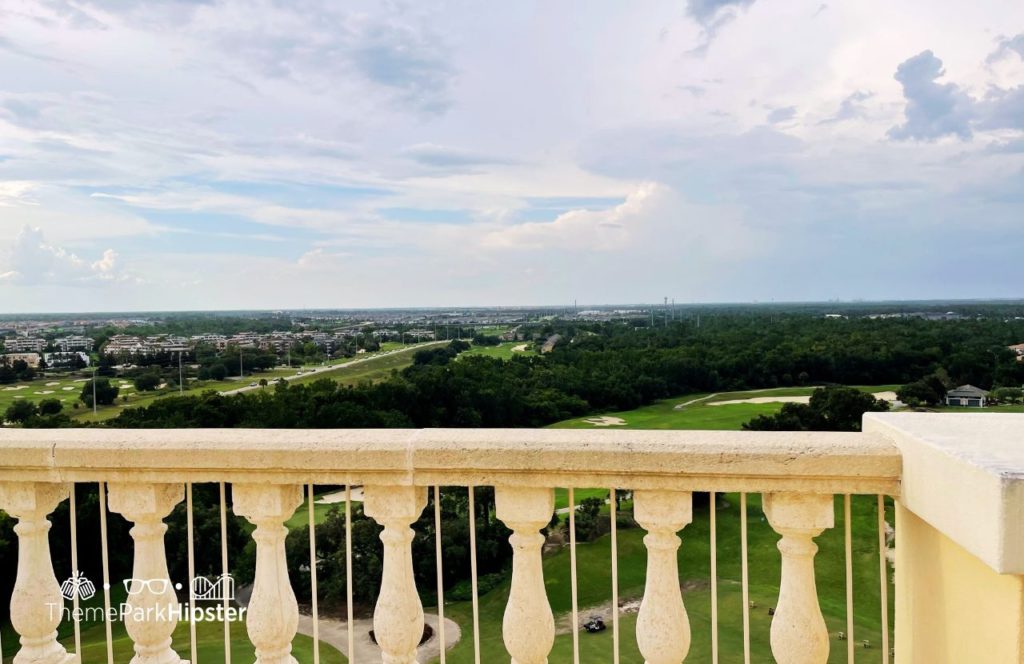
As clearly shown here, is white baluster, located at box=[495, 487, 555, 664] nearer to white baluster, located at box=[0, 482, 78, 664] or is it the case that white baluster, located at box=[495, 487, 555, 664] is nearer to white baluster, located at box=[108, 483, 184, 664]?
white baluster, located at box=[108, 483, 184, 664]

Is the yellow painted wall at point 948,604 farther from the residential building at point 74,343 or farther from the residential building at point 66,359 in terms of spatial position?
the residential building at point 74,343

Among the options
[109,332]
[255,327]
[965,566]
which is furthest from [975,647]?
[255,327]

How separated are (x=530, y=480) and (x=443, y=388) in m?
51.1

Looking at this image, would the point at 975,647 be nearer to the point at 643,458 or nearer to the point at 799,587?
the point at 799,587

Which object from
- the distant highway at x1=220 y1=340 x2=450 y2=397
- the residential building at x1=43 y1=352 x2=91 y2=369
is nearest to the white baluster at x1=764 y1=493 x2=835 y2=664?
the distant highway at x1=220 y1=340 x2=450 y2=397

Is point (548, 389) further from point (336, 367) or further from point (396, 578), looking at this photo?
point (396, 578)

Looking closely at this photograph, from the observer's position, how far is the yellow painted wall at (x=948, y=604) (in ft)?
5.42

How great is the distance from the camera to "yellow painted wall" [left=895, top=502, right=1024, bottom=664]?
165 cm

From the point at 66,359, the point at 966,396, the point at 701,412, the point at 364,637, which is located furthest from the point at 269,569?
the point at 966,396

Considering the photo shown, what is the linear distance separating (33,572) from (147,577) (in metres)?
0.43

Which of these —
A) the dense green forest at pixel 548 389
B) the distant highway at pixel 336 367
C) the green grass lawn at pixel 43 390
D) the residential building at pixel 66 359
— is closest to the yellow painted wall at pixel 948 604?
the dense green forest at pixel 548 389

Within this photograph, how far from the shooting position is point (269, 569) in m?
2.23

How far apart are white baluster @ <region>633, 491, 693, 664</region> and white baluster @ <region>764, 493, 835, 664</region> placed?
0.26 meters

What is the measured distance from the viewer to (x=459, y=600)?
76.5 ft
